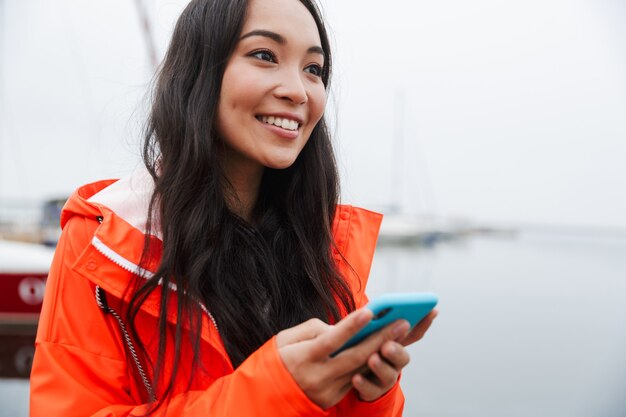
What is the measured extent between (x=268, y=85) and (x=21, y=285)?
20.2ft

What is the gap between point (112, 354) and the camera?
115cm

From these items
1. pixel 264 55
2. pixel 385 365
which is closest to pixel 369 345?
pixel 385 365

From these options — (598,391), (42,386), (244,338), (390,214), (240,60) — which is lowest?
(390,214)

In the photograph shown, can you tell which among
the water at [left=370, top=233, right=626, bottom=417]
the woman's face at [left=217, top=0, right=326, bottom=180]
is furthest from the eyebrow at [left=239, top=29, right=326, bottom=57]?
the water at [left=370, top=233, right=626, bottom=417]

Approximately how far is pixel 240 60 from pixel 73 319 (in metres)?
0.70

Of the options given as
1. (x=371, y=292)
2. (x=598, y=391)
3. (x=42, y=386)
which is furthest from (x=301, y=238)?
(x=371, y=292)

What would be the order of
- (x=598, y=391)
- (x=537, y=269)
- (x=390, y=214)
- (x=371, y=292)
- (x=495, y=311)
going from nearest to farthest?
(x=598, y=391)
(x=495, y=311)
(x=371, y=292)
(x=537, y=269)
(x=390, y=214)

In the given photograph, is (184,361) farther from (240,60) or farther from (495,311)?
(495,311)

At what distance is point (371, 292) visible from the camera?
11562 mm

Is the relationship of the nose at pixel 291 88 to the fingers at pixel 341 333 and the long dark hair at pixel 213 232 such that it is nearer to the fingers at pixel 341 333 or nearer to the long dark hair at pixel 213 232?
the long dark hair at pixel 213 232

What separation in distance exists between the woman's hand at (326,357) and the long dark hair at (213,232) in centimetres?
29

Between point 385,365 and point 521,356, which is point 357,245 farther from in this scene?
point 521,356

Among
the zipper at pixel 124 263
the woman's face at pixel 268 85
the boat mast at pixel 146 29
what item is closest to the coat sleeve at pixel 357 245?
the woman's face at pixel 268 85

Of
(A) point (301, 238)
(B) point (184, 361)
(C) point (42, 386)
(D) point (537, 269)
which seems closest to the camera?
(C) point (42, 386)
